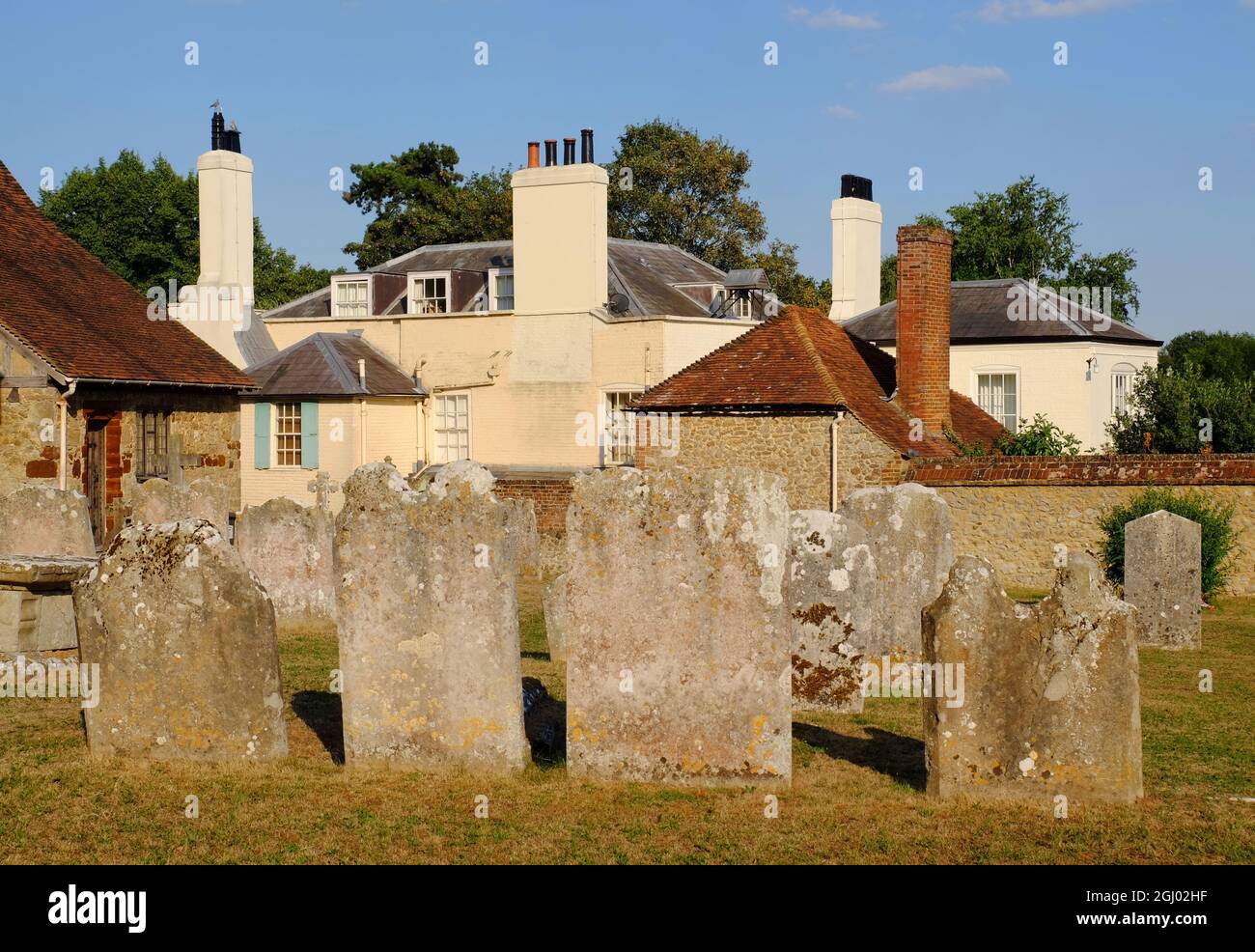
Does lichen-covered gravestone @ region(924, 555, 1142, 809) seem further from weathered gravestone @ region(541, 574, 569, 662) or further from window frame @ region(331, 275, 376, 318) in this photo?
window frame @ region(331, 275, 376, 318)

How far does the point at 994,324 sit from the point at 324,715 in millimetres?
27851

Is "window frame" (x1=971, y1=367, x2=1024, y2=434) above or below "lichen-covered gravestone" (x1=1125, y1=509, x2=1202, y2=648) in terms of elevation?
above

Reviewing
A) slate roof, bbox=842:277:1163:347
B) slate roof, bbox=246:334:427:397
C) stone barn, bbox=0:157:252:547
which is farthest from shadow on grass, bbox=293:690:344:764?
slate roof, bbox=842:277:1163:347

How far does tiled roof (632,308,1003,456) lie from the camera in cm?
2594

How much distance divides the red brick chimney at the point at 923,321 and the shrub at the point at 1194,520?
185 inches

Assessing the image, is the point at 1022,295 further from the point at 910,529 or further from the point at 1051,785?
the point at 1051,785

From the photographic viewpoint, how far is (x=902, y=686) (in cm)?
1438

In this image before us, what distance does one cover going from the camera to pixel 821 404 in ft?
83.9

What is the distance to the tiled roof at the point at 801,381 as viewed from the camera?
85.1 feet

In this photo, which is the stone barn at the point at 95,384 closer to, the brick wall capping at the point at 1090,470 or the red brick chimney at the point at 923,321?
the brick wall capping at the point at 1090,470

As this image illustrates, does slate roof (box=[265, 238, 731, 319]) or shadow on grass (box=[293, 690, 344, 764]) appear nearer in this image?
shadow on grass (box=[293, 690, 344, 764])

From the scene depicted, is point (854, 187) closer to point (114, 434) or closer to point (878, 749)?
point (114, 434)

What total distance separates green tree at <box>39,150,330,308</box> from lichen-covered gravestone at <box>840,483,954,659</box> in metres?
46.7
